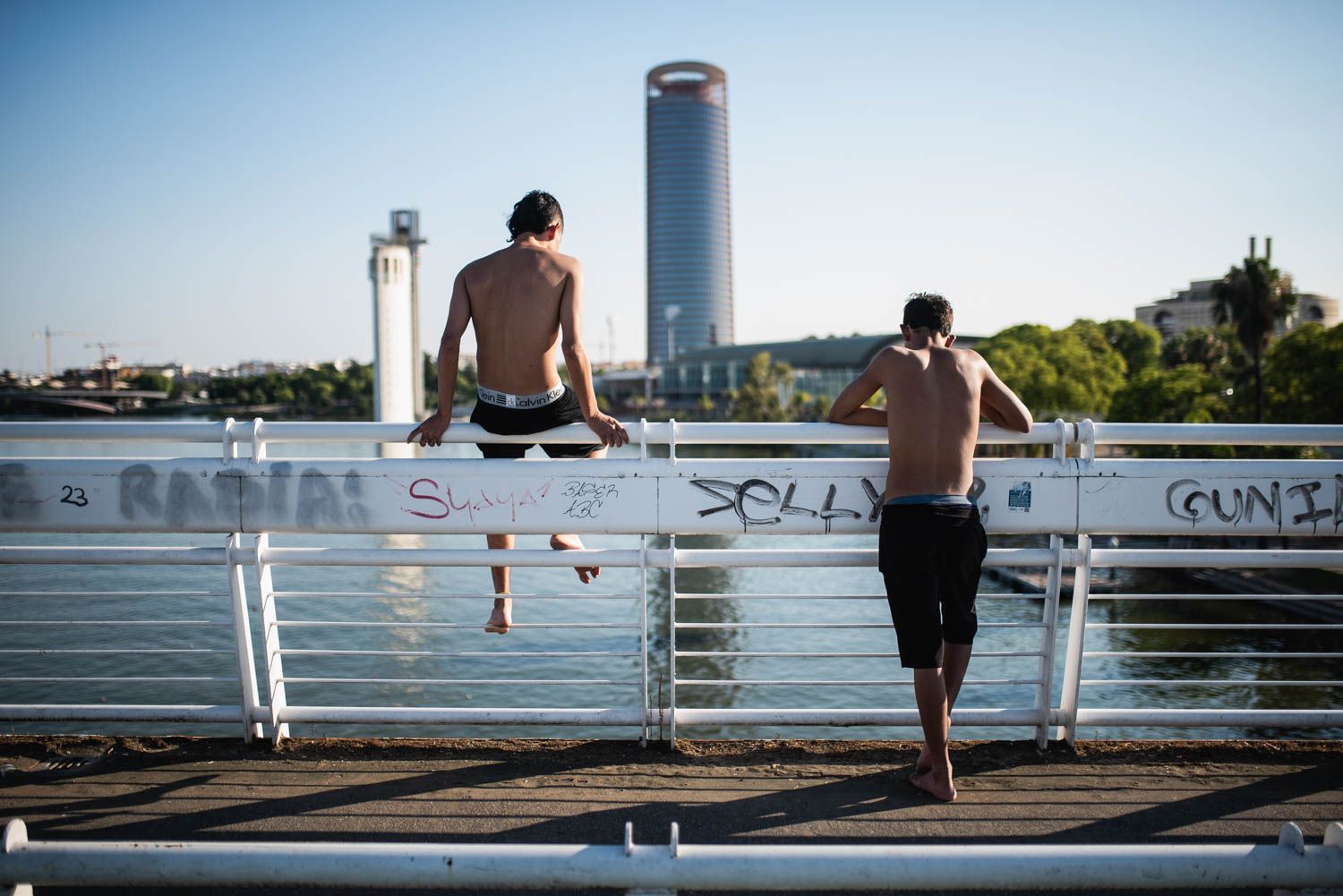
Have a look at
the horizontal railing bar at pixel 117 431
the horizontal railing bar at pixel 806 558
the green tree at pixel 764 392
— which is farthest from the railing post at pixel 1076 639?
the green tree at pixel 764 392

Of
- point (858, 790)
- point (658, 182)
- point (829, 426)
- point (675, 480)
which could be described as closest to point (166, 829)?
point (675, 480)

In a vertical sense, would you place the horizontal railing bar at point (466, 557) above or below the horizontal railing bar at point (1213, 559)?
above

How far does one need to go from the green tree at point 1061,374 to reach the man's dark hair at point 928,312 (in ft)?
187

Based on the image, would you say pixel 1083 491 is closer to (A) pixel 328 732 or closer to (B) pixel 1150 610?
(A) pixel 328 732

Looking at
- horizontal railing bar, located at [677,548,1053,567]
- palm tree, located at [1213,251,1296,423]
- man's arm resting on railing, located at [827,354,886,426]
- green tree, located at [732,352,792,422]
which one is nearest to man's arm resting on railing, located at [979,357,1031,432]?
man's arm resting on railing, located at [827,354,886,426]

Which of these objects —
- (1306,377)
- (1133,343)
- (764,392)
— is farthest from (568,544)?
(1133,343)

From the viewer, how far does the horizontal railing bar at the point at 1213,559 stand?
3496mm

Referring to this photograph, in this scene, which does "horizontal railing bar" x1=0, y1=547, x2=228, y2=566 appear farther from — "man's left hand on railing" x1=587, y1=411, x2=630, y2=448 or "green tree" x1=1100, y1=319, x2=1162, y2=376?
"green tree" x1=1100, y1=319, x2=1162, y2=376

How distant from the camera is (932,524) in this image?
10.3ft

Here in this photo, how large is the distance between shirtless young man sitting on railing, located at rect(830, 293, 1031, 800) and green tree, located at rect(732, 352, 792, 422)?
91970 millimetres

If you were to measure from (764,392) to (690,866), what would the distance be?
313 ft

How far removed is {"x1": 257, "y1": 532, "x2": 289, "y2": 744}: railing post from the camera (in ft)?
11.9

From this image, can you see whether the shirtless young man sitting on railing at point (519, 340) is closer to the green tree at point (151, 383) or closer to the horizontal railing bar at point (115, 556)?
the horizontal railing bar at point (115, 556)

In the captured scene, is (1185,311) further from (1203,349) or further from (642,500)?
(642,500)
